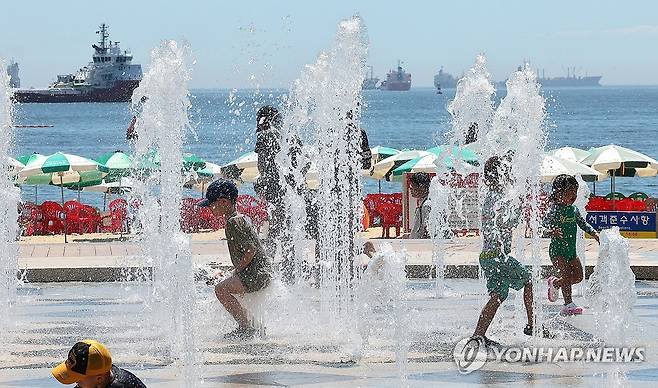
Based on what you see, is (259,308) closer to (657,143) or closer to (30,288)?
(30,288)

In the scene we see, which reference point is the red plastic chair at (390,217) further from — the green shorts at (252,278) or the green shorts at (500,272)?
the green shorts at (500,272)

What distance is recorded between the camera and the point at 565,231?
10789 mm

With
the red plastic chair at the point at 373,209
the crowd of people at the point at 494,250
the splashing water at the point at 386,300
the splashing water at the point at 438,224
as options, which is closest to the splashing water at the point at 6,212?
Answer: the crowd of people at the point at 494,250

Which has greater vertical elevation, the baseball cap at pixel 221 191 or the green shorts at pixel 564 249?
the baseball cap at pixel 221 191

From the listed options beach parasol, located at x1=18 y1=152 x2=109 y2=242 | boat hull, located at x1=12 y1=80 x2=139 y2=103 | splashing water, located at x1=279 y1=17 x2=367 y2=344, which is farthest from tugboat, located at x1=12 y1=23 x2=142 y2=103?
splashing water, located at x1=279 y1=17 x2=367 y2=344

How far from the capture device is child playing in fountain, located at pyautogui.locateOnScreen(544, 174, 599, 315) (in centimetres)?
A: 1058

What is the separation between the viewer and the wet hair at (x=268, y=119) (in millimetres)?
12336

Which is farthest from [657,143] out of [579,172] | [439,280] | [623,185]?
[439,280]

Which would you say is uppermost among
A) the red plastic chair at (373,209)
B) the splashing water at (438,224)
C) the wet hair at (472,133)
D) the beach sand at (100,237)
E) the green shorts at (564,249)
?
the wet hair at (472,133)

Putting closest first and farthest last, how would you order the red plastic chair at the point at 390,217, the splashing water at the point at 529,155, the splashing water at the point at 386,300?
the splashing water at the point at 386,300
the splashing water at the point at 529,155
the red plastic chair at the point at 390,217

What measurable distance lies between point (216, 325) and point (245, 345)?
0.69 meters

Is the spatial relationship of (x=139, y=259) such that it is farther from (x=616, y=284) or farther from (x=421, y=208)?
(x=616, y=284)

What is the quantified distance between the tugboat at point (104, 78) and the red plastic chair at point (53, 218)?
426ft

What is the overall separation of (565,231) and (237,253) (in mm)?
2722
